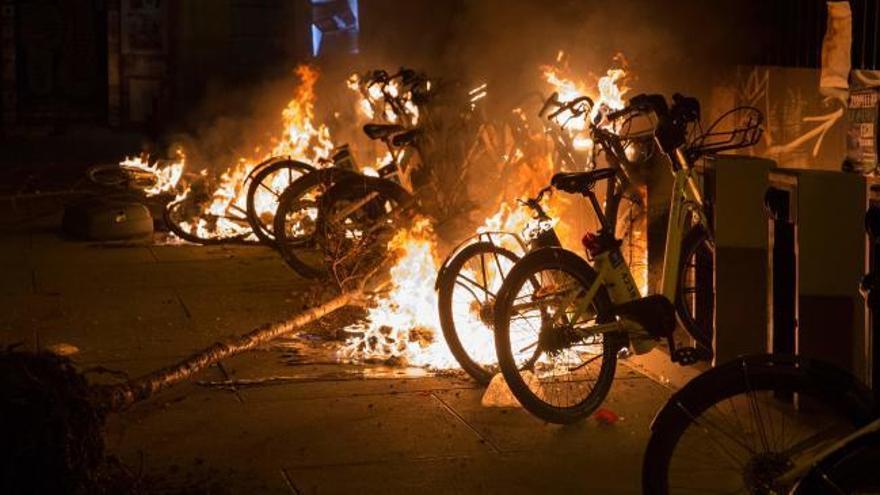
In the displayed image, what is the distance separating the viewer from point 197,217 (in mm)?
12781

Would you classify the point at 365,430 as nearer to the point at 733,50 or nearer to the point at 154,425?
the point at 154,425

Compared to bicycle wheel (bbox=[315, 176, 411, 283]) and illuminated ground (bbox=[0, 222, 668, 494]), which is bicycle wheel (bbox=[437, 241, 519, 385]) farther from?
bicycle wheel (bbox=[315, 176, 411, 283])

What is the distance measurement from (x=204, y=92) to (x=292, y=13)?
1914mm

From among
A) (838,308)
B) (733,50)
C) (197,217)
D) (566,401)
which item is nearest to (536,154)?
(733,50)

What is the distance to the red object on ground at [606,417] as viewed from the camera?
22.7ft

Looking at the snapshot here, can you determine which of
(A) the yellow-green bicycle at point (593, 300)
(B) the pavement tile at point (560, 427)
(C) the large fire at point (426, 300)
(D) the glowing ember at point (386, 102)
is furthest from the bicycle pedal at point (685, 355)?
(D) the glowing ember at point (386, 102)

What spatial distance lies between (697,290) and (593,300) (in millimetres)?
1279

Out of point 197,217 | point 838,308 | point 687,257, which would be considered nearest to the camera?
point 838,308

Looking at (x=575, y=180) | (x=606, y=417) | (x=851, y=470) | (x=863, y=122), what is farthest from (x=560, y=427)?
(x=851, y=470)

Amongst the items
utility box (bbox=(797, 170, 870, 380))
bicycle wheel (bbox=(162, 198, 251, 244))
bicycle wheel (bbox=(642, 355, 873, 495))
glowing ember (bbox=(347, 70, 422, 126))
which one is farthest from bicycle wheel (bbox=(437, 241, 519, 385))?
bicycle wheel (bbox=(162, 198, 251, 244))

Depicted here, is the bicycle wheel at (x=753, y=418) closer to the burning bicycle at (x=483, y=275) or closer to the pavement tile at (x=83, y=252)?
the burning bicycle at (x=483, y=275)

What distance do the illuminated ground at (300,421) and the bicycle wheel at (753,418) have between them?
3.52 feet

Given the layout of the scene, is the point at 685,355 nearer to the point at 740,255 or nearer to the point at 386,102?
the point at 740,255

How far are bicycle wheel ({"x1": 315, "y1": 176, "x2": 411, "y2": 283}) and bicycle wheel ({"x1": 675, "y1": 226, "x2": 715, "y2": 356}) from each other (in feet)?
8.61
